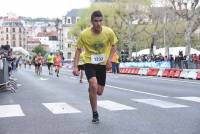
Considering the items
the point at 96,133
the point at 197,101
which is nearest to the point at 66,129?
the point at 96,133

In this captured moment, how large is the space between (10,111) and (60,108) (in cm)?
110

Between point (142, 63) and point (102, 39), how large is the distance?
39.2m

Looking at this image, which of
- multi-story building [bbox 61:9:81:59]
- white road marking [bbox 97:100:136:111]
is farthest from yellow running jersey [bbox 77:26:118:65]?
multi-story building [bbox 61:9:81:59]

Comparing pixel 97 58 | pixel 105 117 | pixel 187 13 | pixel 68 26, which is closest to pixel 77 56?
pixel 97 58

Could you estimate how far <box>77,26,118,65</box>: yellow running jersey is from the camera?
9.79 metres

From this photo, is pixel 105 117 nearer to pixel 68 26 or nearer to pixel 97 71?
pixel 97 71

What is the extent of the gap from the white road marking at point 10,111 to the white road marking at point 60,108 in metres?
0.67

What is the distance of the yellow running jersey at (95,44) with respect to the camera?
9.79 meters

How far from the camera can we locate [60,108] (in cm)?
1243

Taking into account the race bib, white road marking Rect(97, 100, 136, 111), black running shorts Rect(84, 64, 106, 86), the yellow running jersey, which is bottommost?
white road marking Rect(97, 100, 136, 111)

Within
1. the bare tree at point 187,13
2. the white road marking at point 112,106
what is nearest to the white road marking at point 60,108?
the white road marking at point 112,106

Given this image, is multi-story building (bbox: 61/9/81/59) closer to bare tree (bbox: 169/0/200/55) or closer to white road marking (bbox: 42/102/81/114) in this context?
bare tree (bbox: 169/0/200/55)

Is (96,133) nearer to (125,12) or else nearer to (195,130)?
(195,130)

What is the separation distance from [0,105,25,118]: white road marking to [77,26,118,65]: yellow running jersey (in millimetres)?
2251
